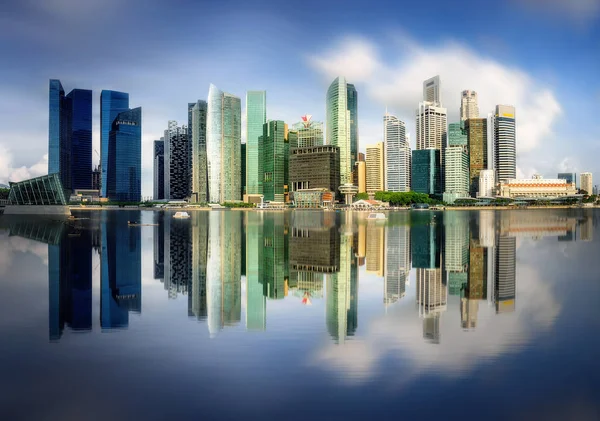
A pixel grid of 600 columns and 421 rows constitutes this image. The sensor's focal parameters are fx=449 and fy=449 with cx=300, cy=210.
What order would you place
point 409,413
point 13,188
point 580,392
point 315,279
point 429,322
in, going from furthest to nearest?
1. point 13,188
2. point 315,279
3. point 429,322
4. point 580,392
5. point 409,413

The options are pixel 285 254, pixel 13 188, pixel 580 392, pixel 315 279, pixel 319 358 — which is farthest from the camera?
pixel 13 188

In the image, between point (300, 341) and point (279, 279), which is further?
point (279, 279)

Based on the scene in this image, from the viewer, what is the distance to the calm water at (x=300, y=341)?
10992 mm

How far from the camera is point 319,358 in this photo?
1412cm

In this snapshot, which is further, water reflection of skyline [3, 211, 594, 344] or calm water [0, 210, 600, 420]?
water reflection of skyline [3, 211, 594, 344]

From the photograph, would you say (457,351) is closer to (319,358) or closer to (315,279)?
(319,358)

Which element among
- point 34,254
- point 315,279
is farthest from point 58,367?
point 34,254

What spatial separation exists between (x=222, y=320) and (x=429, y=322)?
28.1ft

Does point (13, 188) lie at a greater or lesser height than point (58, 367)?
greater

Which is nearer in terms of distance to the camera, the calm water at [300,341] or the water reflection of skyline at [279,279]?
the calm water at [300,341]

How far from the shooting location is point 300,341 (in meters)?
15.8

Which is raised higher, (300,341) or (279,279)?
(279,279)

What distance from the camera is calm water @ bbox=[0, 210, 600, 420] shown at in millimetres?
10992

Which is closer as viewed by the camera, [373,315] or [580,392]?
[580,392]
